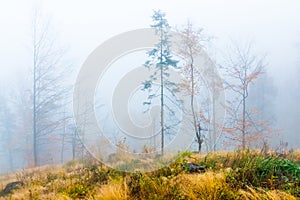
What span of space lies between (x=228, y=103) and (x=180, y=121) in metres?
4.51

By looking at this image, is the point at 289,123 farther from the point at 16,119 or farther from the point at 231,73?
the point at 16,119

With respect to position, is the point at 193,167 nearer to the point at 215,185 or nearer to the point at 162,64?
the point at 215,185

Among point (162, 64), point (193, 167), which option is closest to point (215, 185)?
point (193, 167)

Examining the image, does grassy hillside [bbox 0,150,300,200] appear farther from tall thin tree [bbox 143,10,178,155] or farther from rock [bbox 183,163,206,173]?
tall thin tree [bbox 143,10,178,155]

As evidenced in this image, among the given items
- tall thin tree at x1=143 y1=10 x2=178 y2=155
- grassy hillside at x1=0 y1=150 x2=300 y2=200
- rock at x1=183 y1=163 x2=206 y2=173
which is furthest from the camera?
tall thin tree at x1=143 y1=10 x2=178 y2=155

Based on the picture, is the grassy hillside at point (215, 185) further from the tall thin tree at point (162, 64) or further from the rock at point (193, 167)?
the tall thin tree at point (162, 64)

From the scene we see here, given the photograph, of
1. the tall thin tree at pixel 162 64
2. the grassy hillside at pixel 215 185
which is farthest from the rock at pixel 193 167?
the tall thin tree at pixel 162 64

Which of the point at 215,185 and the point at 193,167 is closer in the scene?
the point at 215,185

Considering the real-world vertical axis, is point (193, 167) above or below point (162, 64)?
below

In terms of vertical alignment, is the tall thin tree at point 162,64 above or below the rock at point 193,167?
above

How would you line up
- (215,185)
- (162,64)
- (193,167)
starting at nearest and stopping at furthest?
(215,185), (193,167), (162,64)

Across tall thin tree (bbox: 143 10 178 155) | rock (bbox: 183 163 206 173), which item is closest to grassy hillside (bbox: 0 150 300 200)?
rock (bbox: 183 163 206 173)

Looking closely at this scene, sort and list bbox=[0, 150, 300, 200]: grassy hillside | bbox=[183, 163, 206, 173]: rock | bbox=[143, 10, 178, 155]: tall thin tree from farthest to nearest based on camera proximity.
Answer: bbox=[143, 10, 178, 155]: tall thin tree → bbox=[183, 163, 206, 173]: rock → bbox=[0, 150, 300, 200]: grassy hillside

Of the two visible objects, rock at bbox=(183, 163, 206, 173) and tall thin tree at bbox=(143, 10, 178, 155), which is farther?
tall thin tree at bbox=(143, 10, 178, 155)
